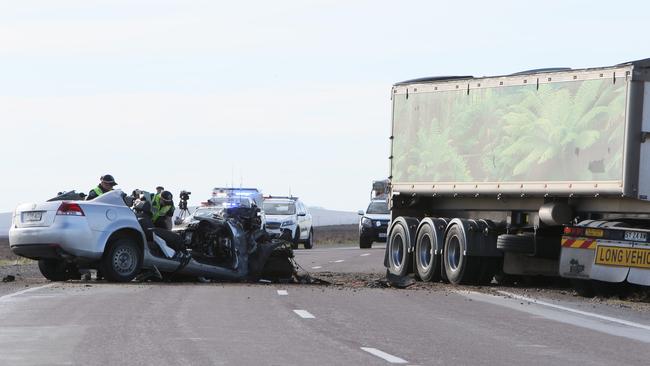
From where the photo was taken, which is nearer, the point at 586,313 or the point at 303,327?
the point at 303,327

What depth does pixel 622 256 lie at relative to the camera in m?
21.1

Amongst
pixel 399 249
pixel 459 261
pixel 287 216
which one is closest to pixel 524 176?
pixel 459 261

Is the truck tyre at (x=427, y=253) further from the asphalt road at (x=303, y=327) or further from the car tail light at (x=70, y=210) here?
the car tail light at (x=70, y=210)

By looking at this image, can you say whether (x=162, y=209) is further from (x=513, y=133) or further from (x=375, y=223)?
(x=375, y=223)

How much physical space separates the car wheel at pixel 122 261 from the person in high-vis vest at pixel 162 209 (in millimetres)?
1551

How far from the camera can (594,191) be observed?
21.8 metres

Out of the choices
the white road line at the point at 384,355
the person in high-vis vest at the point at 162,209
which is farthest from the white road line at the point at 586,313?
the person in high-vis vest at the point at 162,209

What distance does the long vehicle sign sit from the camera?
68.1ft

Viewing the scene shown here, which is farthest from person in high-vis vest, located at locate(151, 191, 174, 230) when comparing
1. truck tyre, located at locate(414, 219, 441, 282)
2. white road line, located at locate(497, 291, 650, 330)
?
white road line, located at locate(497, 291, 650, 330)

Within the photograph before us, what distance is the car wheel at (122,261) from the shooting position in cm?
2305

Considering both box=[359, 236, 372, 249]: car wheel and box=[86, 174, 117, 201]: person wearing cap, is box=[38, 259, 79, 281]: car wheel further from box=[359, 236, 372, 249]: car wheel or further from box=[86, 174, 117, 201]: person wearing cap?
box=[359, 236, 372, 249]: car wheel

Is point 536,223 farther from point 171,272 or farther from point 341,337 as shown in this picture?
point 341,337

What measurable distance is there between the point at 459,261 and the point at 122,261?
19.2ft

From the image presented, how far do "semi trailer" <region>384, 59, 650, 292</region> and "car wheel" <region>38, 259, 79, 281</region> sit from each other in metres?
6.53
